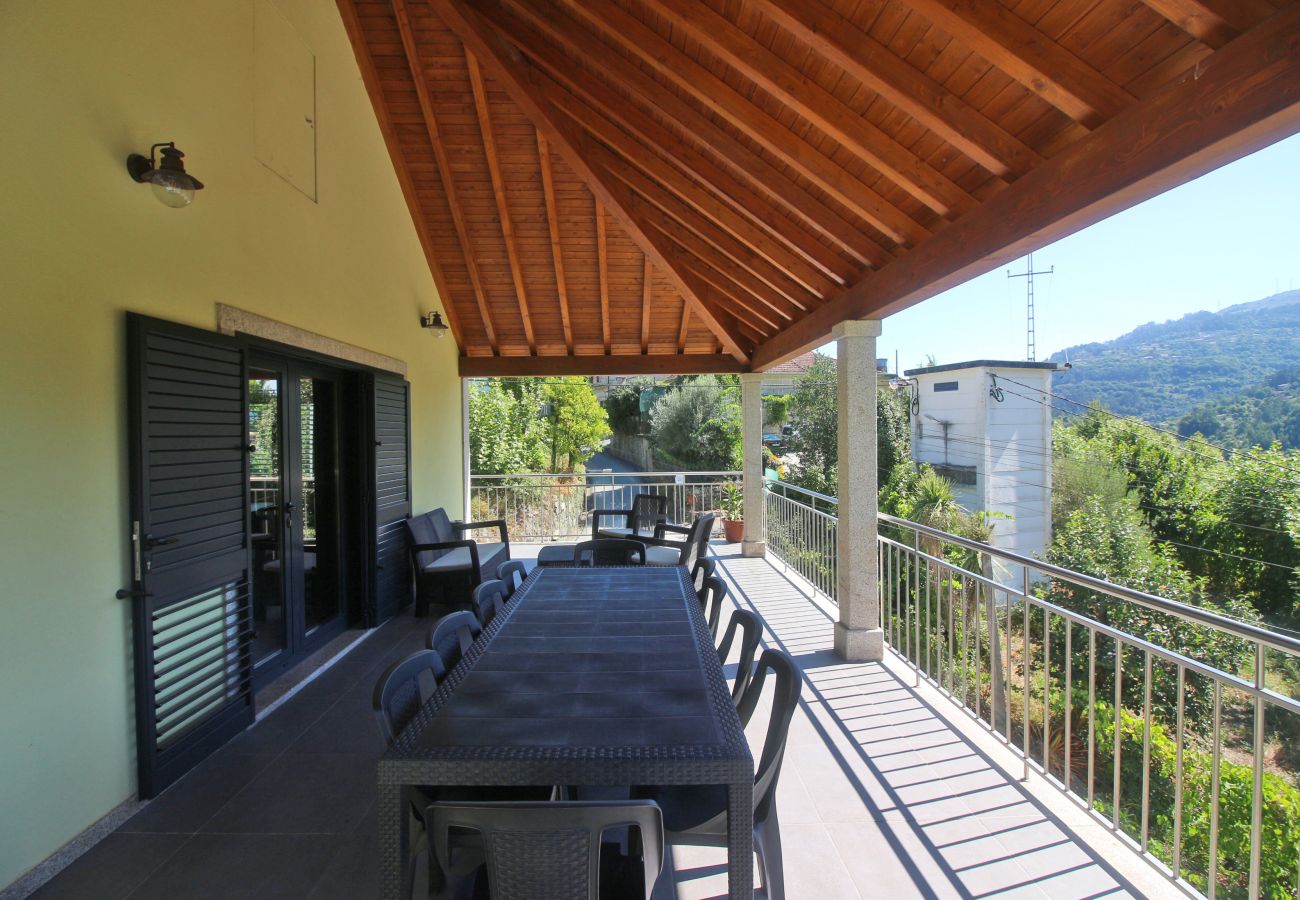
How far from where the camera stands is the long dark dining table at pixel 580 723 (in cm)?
146

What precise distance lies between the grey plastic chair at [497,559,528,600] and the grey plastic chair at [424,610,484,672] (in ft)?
2.34

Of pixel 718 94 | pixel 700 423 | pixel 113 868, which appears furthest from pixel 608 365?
pixel 700 423

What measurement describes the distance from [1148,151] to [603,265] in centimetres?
535

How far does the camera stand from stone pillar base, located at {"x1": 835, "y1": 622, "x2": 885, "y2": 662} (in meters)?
4.19

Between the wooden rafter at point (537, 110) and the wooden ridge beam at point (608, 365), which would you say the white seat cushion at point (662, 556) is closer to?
the wooden rafter at point (537, 110)

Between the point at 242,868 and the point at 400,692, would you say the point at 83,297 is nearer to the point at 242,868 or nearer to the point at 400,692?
the point at 400,692

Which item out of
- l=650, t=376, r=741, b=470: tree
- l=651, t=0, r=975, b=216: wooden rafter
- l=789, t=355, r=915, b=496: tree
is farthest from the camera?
l=650, t=376, r=741, b=470: tree

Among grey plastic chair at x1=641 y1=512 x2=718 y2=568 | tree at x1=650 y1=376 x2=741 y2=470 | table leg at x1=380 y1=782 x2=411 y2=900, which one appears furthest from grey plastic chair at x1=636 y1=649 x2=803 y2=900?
tree at x1=650 y1=376 x2=741 y2=470

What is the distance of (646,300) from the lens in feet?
23.2

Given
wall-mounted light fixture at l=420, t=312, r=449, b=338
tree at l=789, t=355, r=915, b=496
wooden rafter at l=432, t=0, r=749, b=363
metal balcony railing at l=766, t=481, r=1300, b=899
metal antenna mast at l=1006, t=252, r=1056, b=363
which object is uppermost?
metal antenna mast at l=1006, t=252, r=1056, b=363

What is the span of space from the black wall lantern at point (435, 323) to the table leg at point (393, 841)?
17.5ft

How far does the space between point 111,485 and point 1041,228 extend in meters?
3.79

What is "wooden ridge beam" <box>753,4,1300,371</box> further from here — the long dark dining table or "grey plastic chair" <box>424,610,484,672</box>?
"grey plastic chair" <box>424,610,484,672</box>

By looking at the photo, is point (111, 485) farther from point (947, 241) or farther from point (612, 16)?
point (947, 241)
